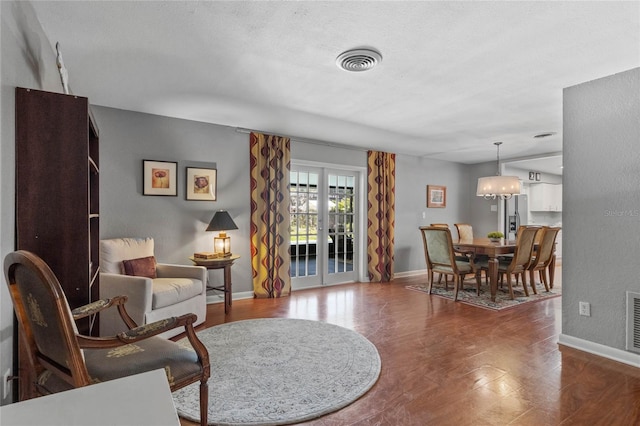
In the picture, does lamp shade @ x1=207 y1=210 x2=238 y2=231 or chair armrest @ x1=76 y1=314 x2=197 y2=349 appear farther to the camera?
lamp shade @ x1=207 y1=210 x2=238 y2=231

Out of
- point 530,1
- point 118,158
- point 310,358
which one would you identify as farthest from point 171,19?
point 310,358

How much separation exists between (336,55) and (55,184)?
75.0 inches

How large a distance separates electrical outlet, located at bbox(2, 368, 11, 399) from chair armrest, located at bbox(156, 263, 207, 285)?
197 centimetres

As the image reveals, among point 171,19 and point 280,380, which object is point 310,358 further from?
point 171,19

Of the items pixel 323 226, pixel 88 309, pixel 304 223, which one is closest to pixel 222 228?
pixel 304 223

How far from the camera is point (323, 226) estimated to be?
533 cm

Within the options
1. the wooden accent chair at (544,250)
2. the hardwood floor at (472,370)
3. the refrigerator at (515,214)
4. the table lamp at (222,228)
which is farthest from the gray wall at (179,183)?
Result: the refrigerator at (515,214)

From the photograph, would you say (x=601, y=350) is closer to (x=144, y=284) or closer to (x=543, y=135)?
(x=543, y=135)

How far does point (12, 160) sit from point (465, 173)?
7402 millimetres

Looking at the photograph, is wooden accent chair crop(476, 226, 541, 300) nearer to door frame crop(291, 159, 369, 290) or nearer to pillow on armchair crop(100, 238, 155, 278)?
door frame crop(291, 159, 369, 290)

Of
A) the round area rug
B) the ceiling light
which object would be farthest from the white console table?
the ceiling light

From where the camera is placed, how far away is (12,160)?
1.58 meters

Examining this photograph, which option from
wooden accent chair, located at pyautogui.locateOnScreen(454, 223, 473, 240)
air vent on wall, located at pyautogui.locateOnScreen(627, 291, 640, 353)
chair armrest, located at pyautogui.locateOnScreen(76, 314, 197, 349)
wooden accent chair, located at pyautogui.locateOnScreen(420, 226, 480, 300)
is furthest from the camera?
wooden accent chair, located at pyautogui.locateOnScreen(454, 223, 473, 240)

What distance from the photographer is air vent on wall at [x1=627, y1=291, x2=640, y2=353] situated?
100 inches
